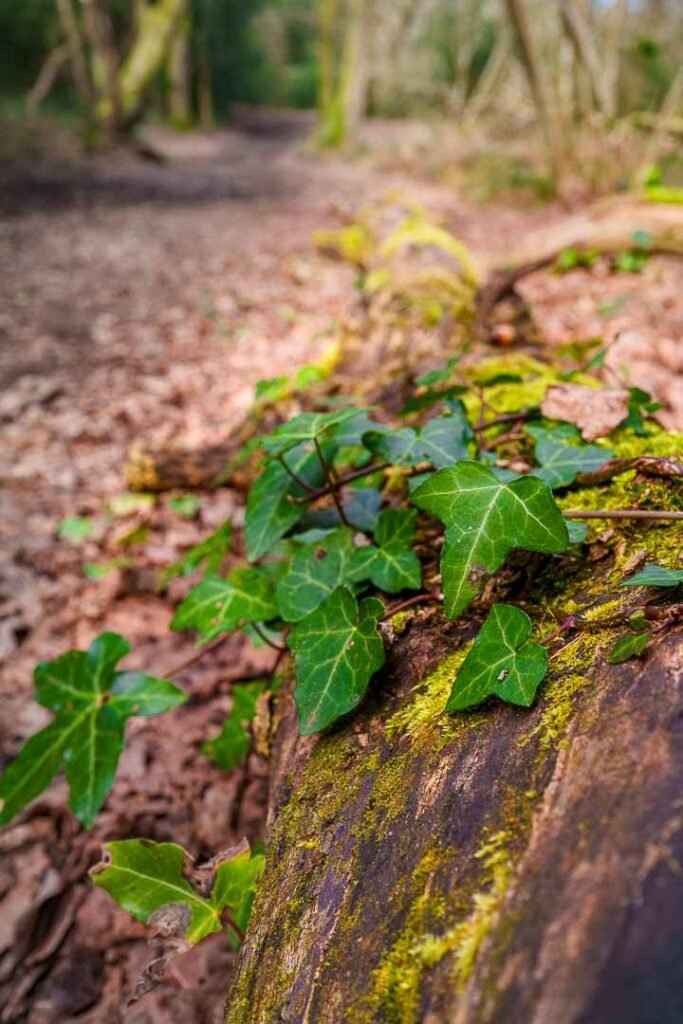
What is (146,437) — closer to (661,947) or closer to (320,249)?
(661,947)

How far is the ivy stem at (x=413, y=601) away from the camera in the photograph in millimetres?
1146

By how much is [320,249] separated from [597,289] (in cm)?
302

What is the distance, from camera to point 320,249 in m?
6.52

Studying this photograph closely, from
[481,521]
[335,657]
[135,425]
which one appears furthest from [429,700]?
[135,425]

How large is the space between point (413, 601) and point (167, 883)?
0.67 metres

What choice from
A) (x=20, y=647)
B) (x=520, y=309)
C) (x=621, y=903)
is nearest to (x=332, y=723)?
(x=621, y=903)

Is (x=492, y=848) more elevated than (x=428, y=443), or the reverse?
(x=428, y=443)

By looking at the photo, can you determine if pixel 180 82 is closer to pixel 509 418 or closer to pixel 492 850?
pixel 509 418

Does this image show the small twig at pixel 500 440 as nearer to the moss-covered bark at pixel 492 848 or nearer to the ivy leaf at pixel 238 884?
the moss-covered bark at pixel 492 848

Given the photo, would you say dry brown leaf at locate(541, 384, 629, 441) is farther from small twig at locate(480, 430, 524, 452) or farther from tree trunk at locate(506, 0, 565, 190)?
tree trunk at locate(506, 0, 565, 190)

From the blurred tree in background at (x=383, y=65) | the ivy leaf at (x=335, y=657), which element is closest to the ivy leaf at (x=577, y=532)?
the ivy leaf at (x=335, y=657)

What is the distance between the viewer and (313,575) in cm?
124

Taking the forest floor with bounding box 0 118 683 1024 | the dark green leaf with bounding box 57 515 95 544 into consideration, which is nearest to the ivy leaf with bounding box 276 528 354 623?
the forest floor with bounding box 0 118 683 1024

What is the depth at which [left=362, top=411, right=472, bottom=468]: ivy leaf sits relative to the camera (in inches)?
49.1
